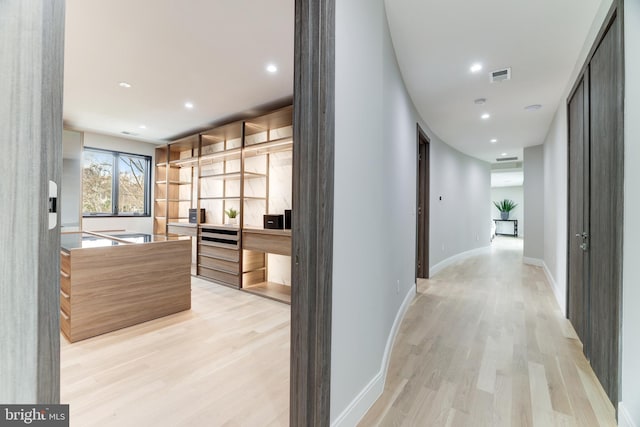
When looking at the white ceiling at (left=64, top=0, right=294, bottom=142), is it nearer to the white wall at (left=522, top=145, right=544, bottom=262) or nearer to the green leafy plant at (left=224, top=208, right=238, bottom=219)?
the green leafy plant at (left=224, top=208, right=238, bottom=219)

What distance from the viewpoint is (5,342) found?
488mm

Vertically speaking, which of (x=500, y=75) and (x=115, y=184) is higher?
(x=500, y=75)

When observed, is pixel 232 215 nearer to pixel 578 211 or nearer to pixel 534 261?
pixel 578 211

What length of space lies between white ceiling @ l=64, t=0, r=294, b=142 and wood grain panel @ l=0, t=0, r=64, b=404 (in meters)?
1.88

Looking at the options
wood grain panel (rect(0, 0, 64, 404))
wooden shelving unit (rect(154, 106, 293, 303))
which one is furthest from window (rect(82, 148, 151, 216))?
wood grain panel (rect(0, 0, 64, 404))

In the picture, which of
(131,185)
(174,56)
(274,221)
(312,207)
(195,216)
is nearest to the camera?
(312,207)

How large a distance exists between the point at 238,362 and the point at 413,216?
255cm

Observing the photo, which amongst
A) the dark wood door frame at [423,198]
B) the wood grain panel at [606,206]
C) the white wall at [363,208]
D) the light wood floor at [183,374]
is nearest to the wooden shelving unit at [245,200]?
the light wood floor at [183,374]

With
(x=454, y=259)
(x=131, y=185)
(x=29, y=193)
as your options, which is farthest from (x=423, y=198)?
(x=131, y=185)

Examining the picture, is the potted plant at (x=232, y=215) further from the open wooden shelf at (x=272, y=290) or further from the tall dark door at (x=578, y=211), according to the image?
the tall dark door at (x=578, y=211)

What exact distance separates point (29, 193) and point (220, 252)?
4.03m

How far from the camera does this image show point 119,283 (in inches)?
107

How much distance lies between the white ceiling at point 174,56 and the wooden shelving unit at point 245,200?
20.8 inches

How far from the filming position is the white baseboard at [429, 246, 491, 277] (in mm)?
5105
